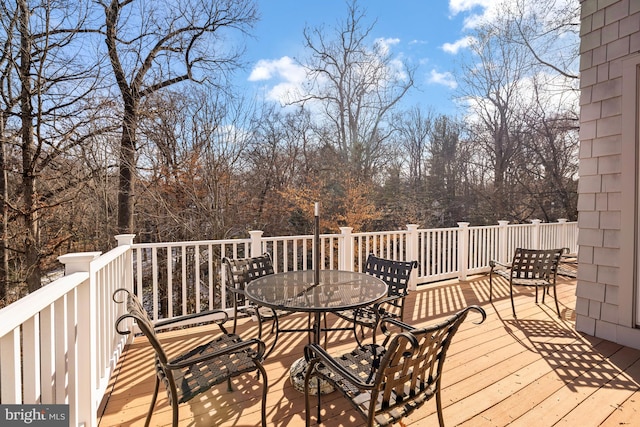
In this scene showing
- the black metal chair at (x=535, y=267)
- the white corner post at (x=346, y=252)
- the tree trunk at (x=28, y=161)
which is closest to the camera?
the black metal chair at (x=535, y=267)

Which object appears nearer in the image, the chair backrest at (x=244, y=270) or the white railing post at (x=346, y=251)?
the chair backrest at (x=244, y=270)

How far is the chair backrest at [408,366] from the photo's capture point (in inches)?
50.6

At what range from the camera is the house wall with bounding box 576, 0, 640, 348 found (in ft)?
9.75

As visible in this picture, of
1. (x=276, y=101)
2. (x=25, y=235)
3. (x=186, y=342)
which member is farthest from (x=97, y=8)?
(x=186, y=342)

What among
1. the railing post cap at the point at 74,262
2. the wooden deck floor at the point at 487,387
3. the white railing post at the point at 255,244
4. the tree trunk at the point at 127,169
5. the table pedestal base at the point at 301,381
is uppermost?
the tree trunk at the point at 127,169

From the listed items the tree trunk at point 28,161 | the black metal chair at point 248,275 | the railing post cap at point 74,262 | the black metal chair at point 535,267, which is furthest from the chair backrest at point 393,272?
the tree trunk at point 28,161

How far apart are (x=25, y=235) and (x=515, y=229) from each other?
9.18 metres

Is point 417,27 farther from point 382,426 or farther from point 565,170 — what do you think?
point 382,426

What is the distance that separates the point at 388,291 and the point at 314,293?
2.91 feet

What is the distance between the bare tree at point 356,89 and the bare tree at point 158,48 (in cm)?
450

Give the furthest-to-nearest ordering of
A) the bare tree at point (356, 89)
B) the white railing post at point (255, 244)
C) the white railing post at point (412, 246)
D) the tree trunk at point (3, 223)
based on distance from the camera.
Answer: the bare tree at point (356, 89) < the tree trunk at point (3, 223) < the white railing post at point (412, 246) < the white railing post at point (255, 244)

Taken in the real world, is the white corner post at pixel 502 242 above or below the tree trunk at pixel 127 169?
below

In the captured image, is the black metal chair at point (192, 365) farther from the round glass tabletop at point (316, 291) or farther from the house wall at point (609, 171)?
the house wall at point (609, 171)

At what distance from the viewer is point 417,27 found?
10016 millimetres
